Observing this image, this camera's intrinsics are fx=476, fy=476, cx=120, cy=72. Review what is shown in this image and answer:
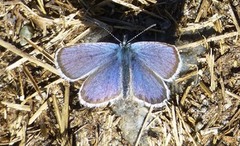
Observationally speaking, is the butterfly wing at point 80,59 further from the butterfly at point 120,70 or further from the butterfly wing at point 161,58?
the butterfly wing at point 161,58

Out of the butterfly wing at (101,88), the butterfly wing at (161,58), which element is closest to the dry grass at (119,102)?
the butterfly wing at (101,88)

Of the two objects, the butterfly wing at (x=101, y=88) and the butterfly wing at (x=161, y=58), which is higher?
the butterfly wing at (x=161, y=58)

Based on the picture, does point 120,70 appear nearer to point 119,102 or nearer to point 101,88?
point 101,88

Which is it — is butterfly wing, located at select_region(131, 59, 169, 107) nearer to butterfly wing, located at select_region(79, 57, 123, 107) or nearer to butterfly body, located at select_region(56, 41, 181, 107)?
butterfly body, located at select_region(56, 41, 181, 107)

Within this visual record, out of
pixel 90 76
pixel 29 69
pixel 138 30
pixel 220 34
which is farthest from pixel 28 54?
pixel 220 34

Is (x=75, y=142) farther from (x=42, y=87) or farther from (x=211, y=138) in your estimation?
(x=211, y=138)

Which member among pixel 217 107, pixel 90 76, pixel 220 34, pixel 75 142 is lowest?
pixel 75 142

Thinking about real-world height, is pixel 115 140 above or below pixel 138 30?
below
